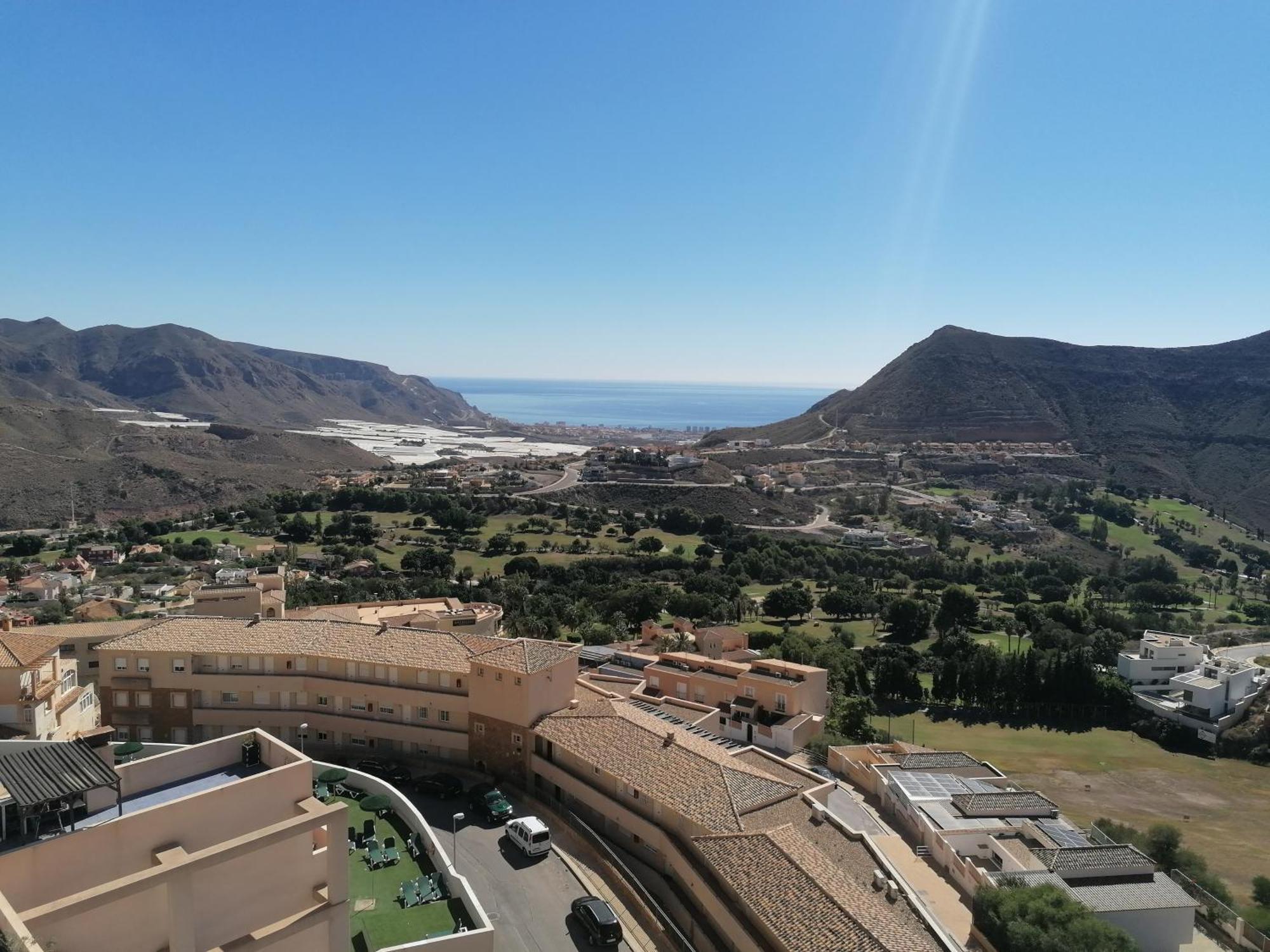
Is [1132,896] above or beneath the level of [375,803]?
beneath

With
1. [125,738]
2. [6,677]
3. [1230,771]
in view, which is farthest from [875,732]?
[6,677]

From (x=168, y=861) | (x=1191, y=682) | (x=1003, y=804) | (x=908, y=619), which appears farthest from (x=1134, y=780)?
(x=168, y=861)

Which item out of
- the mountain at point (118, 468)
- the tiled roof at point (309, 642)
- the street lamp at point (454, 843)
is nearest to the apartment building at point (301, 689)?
the tiled roof at point (309, 642)

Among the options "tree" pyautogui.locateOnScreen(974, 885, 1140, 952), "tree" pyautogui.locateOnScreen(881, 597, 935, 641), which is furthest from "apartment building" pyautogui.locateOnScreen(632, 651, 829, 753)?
"tree" pyautogui.locateOnScreen(881, 597, 935, 641)

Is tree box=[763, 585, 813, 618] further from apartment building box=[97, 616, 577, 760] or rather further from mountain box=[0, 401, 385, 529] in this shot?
mountain box=[0, 401, 385, 529]

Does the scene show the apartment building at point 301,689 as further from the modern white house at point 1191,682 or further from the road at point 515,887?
the modern white house at point 1191,682

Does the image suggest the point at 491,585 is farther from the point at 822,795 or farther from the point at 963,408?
the point at 963,408

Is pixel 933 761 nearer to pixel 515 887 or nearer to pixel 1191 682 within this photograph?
pixel 515 887
